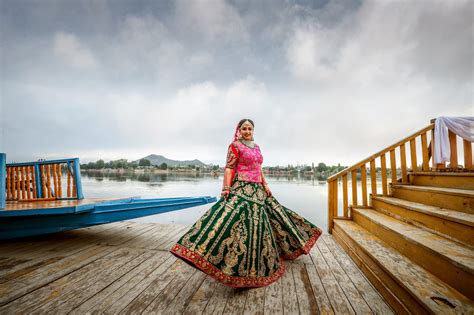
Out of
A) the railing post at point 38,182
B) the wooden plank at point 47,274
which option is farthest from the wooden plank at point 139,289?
the railing post at point 38,182

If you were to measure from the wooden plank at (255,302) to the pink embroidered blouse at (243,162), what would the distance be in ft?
2.93

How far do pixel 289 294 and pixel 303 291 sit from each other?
0.44ft

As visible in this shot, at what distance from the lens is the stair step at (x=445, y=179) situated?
6.86 feet

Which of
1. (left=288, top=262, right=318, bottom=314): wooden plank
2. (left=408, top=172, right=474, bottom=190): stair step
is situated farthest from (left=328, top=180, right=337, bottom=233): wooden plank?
(left=288, top=262, right=318, bottom=314): wooden plank

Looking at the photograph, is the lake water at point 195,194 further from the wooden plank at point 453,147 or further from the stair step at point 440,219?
the stair step at point 440,219

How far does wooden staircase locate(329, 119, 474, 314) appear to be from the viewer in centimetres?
102

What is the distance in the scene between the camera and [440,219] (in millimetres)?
1628

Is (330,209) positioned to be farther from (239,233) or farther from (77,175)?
(77,175)

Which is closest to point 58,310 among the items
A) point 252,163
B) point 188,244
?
point 188,244

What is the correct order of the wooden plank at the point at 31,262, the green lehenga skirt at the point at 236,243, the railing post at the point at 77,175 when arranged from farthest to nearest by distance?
the railing post at the point at 77,175
the wooden plank at the point at 31,262
the green lehenga skirt at the point at 236,243

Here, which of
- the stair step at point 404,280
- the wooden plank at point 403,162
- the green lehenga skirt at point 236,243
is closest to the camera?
the stair step at point 404,280

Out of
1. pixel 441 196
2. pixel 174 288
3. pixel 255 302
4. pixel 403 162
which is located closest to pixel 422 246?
pixel 441 196

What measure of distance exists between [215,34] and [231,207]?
10617 mm

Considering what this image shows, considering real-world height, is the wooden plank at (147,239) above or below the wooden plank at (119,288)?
below
